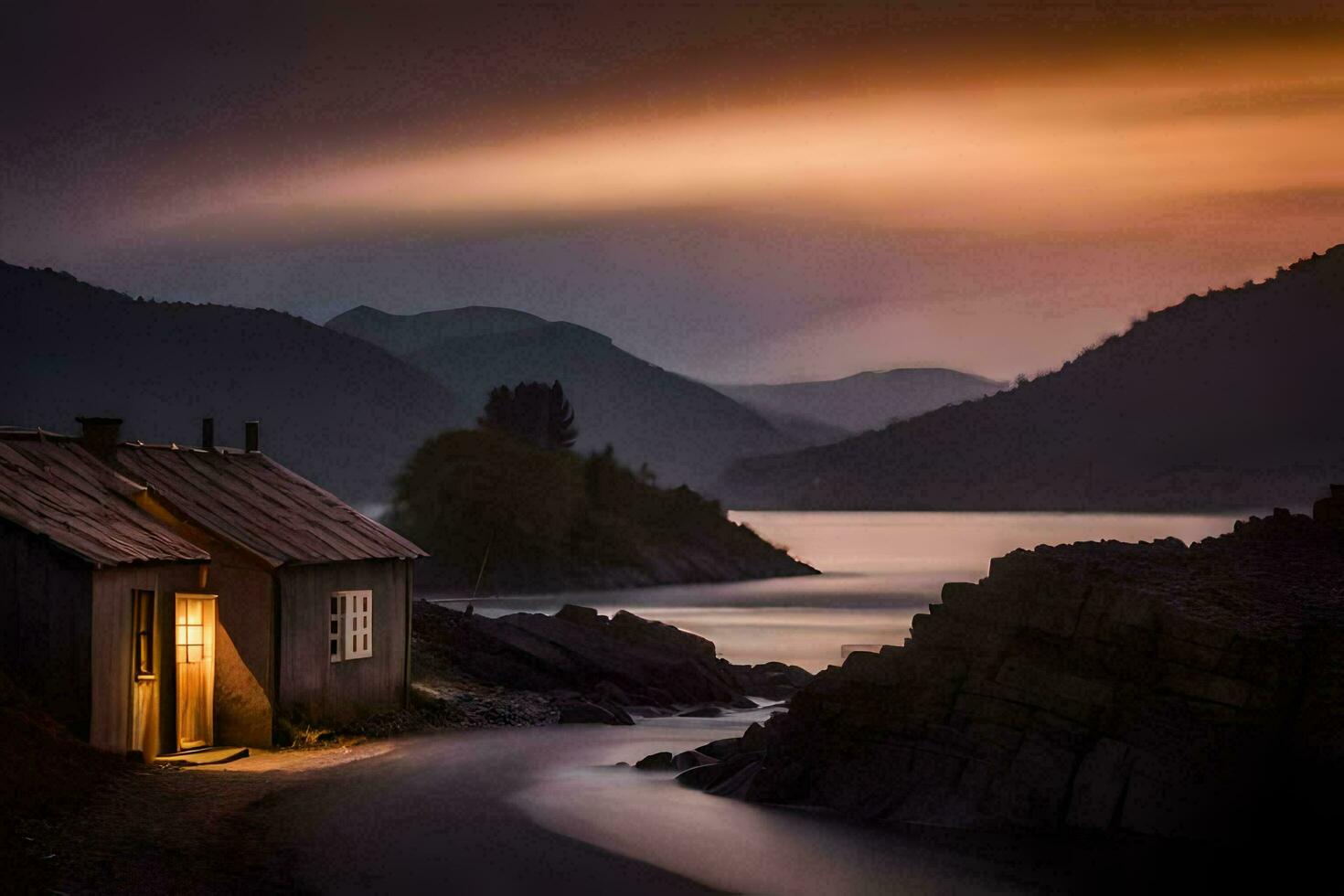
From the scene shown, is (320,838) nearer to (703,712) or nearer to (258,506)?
(258,506)

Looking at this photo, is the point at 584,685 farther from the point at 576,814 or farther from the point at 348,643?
the point at 576,814

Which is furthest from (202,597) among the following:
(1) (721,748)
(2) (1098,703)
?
(2) (1098,703)

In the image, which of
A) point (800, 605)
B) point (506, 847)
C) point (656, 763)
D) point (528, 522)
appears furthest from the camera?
point (528, 522)

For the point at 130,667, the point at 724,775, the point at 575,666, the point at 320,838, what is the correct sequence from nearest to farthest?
the point at 320,838
the point at 130,667
the point at 724,775
the point at 575,666

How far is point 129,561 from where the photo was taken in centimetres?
2091

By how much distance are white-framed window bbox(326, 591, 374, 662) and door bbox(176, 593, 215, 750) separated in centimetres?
243

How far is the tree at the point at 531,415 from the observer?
123438mm

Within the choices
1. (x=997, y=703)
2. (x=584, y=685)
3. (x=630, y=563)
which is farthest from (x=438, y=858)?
(x=630, y=563)

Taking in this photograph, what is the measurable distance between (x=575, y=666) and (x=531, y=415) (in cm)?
8976

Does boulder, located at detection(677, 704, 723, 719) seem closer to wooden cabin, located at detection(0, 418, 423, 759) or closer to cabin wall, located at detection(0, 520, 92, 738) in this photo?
wooden cabin, located at detection(0, 418, 423, 759)

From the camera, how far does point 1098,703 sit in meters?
19.4

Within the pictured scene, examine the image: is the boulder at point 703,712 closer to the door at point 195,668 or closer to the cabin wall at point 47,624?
Answer: the door at point 195,668

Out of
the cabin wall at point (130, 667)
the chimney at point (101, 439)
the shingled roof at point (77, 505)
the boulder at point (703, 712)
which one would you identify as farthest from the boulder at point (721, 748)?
the chimney at point (101, 439)

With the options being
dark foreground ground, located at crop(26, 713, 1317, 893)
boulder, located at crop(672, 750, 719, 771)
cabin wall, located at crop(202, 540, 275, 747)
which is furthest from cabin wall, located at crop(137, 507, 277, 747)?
boulder, located at crop(672, 750, 719, 771)
